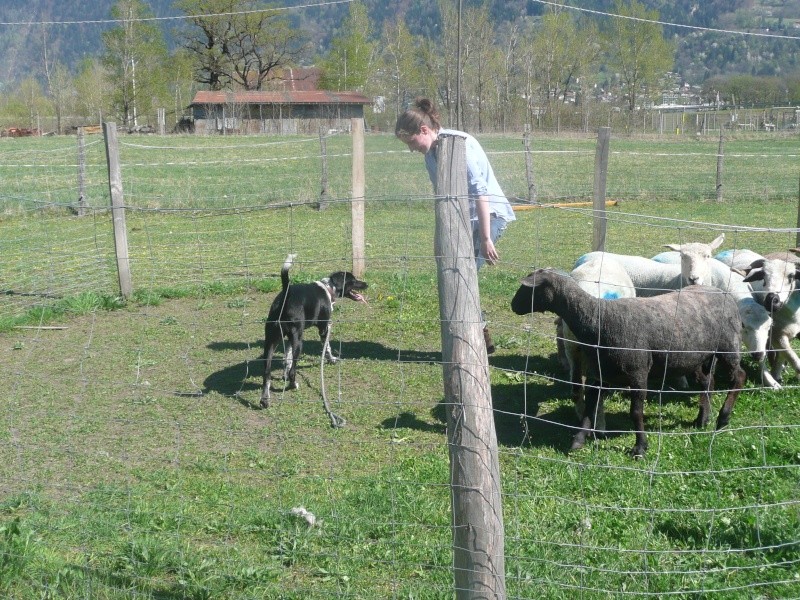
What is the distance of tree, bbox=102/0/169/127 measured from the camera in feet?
211

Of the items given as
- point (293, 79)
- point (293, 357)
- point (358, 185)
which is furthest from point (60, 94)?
point (293, 357)

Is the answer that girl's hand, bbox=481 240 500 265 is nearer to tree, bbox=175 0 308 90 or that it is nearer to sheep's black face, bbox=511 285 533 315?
sheep's black face, bbox=511 285 533 315

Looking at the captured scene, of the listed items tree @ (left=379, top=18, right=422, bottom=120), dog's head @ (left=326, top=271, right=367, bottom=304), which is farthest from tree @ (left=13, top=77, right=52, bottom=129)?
dog's head @ (left=326, top=271, right=367, bottom=304)

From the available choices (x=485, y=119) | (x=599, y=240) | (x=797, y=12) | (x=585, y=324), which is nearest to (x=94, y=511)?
(x=585, y=324)

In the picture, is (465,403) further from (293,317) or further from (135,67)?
(135,67)

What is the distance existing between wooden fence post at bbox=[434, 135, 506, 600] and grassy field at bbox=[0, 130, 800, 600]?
15.4 inches

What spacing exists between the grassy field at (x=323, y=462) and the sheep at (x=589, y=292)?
0.30m

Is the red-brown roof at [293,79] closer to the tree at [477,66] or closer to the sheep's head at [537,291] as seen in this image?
the tree at [477,66]

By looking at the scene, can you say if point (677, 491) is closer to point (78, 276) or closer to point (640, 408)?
point (640, 408)

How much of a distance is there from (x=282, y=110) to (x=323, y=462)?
37.3 m

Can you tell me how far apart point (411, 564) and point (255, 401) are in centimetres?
342

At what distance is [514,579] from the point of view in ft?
13.6

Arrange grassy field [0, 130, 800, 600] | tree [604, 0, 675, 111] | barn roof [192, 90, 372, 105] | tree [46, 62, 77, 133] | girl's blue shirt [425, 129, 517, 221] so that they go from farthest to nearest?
1. tree [46, 62, 77, 133]
2. tree [604, 0, 675, 111]
3. barn roof [192, 90, 372, 105]
4. girl's blue shirt [425, 129, 517, 221]
5. grassy field [0, 130, 800, 600]

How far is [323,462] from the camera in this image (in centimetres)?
598
